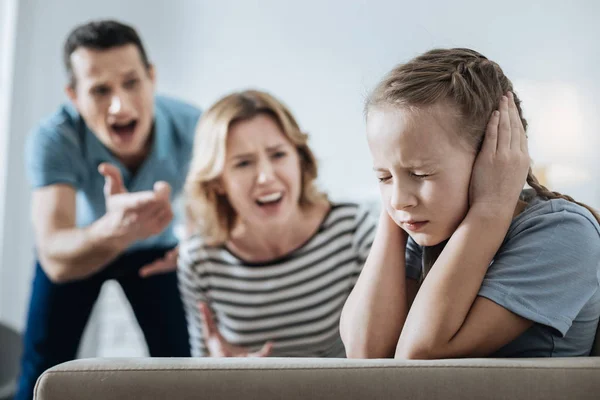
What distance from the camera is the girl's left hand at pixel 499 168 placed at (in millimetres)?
911

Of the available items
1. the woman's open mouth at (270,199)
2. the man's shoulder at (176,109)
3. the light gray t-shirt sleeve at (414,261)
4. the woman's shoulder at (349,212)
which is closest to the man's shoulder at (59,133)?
the man's shoulder at (176,109)

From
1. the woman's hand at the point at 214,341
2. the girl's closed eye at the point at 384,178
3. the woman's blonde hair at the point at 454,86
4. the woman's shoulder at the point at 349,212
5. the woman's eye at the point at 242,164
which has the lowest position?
the woman's hand at the point at 214,341

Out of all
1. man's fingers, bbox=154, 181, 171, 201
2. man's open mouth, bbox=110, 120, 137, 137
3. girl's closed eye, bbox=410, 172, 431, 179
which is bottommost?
man's fingers, bbox=154, 181, 171, 201

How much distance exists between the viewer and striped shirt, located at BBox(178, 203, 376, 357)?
172 centimetres

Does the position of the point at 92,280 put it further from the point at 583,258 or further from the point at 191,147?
the point at 583,258

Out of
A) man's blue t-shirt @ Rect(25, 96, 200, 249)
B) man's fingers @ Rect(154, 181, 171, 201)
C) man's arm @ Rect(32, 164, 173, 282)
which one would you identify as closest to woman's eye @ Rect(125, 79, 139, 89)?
man's blue t-shirt @ Rect(25, 96, 200, 249)

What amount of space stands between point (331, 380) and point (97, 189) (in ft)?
5.07

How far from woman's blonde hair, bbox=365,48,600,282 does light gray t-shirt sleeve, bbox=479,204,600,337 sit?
0.31 feet

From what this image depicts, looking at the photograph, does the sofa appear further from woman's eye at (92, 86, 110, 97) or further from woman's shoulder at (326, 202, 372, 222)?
woman's eye at (92, 86, 110, 97)

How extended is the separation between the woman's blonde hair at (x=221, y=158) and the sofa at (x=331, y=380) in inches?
38.2

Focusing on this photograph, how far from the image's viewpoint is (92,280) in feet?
7.08

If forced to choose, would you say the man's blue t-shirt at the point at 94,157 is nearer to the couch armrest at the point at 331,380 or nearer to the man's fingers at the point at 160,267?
the man's fingers at the point at 160,267

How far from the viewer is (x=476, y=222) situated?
2.98ft

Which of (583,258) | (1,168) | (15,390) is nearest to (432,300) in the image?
(583,258)
